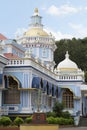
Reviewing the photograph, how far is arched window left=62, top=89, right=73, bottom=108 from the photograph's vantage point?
4006 cm

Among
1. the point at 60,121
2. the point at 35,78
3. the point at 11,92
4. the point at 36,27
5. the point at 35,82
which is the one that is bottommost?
the point at 60,121

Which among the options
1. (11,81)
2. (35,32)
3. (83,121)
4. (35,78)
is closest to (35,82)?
(35,78)

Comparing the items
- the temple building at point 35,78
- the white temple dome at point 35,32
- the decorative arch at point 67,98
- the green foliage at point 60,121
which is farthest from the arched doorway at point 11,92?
the white temple dome at point 35,32

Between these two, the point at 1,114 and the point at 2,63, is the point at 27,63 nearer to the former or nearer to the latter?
the point at 2,63

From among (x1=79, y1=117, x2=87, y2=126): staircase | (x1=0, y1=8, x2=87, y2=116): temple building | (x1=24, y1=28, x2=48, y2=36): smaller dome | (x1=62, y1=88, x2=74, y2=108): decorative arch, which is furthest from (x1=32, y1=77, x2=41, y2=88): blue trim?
(x1=24, y1=28, x2=48, y2=36): smaller dome

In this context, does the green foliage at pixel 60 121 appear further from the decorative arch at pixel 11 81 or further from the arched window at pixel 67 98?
the arched window at pixel 67 98

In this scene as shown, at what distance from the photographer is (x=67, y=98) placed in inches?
1602

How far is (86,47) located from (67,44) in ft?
11.2

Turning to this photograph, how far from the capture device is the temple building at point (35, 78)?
1190 inches

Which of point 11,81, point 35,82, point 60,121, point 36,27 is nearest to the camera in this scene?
point 60,121

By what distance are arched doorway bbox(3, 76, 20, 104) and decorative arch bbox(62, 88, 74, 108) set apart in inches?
418

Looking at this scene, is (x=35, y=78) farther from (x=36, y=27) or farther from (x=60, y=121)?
(x=36, y=27)

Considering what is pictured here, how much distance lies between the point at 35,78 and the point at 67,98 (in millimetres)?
10470

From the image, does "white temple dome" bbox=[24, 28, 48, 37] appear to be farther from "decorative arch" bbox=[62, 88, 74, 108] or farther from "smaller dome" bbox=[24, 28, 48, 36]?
"decorative arch" bbox=[62, 88, 74, 108]
